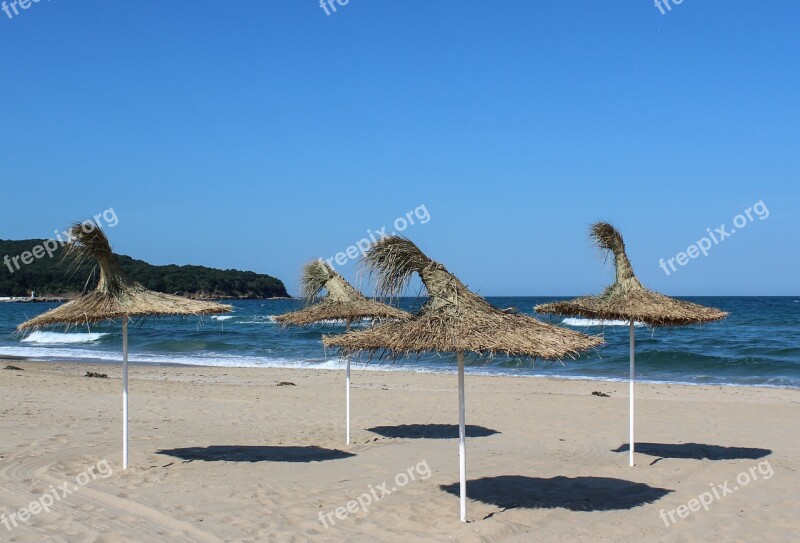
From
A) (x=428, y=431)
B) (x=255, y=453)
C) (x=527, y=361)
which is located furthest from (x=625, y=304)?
(x=527, y=361)

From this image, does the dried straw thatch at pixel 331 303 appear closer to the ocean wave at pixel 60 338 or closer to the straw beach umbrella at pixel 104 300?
the straw beach umbrella at pixel 104 300

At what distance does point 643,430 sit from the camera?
12016 mm

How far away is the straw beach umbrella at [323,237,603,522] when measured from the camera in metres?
5.78

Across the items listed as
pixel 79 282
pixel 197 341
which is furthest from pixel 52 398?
pixel 197 341

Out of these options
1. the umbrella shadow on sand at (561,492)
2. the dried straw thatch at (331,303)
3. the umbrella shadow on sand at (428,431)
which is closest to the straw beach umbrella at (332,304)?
the dried straw thatch at (331,303)

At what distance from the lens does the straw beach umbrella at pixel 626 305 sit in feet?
26.9

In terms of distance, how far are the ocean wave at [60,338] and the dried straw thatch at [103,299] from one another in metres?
33.8

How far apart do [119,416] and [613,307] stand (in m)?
8.57

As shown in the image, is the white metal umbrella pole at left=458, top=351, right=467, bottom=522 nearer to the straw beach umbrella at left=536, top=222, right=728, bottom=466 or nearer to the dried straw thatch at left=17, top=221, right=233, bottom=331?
the straw beach umbrella at left=536, top=222, right=728, bottom=466

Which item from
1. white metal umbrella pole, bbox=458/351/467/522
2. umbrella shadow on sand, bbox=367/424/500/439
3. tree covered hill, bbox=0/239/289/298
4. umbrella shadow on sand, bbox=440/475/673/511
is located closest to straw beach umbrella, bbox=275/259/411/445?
umbrella shadow on sand, bbox=367/424/500/439

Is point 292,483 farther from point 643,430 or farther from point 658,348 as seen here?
point 658,348

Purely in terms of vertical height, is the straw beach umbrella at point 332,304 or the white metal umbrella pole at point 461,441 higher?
the straw beach umbrella at point 332,304

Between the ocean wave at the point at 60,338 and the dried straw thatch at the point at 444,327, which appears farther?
the ocean wave at the point at 60,338

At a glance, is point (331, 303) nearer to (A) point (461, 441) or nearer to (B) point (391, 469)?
(B) point (391, 469)
